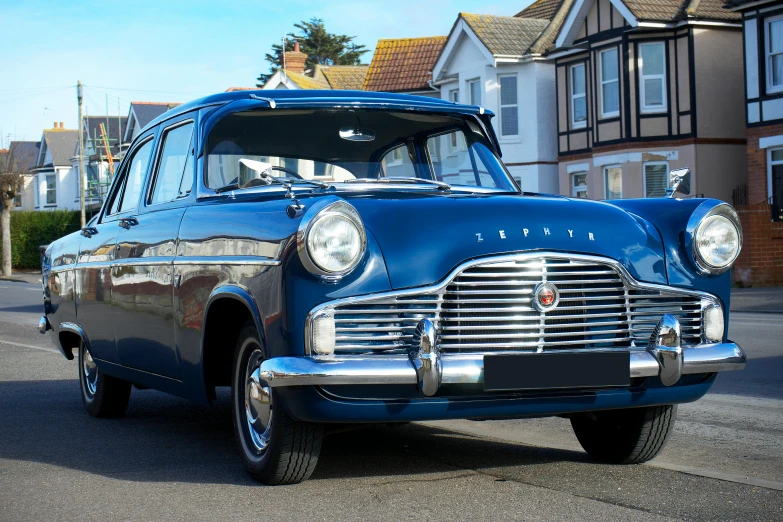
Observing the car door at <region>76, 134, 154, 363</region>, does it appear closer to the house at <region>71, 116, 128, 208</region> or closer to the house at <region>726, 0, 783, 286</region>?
the house at <region>726, 0, 783, 286</region>

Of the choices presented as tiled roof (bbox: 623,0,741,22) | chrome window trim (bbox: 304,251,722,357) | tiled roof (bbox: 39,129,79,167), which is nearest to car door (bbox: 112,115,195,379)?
chrome window trim (bbox: 304,251,722,357)

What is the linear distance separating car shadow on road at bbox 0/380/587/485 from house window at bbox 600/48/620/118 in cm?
2578

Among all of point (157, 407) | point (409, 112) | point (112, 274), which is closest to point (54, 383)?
point (157, 407)

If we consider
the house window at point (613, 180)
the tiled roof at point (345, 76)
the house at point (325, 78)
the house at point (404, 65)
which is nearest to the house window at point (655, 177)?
the house window at point (613, 180)

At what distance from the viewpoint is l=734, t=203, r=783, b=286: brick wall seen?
26047 mm

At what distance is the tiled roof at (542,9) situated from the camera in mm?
39062

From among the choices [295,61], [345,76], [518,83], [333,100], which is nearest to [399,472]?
[333,100]

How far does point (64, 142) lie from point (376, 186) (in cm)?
8741

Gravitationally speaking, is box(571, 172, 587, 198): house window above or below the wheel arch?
above

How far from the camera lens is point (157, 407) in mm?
8438

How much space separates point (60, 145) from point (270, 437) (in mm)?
88145

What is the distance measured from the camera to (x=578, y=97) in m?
34.4

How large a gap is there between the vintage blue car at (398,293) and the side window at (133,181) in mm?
1001

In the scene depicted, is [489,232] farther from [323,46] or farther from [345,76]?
[323,46]
